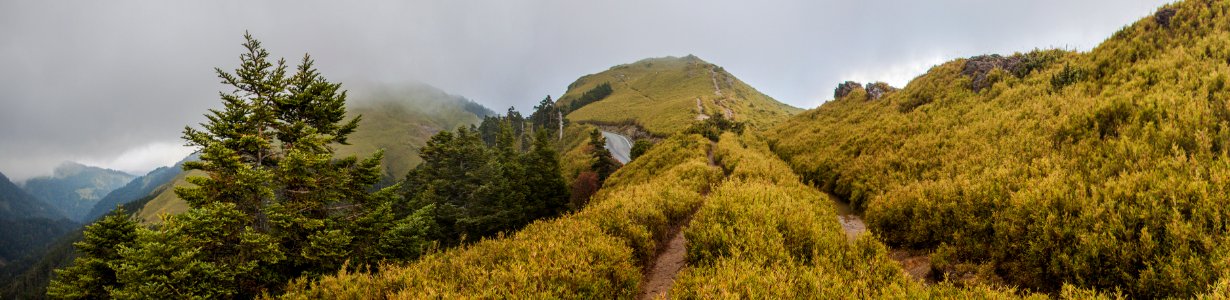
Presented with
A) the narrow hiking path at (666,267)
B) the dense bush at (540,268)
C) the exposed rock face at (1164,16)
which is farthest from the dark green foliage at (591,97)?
the dense bush at (540,268)

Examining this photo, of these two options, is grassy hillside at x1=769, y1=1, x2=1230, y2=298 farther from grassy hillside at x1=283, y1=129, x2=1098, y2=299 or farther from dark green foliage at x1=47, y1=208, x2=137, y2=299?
dark green foliage at x1=47, y1=208, x2=137, y2=299

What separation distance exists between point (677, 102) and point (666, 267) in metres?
77.5

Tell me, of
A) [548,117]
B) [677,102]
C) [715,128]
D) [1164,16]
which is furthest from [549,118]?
[1164,16]

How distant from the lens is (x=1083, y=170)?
9125mm

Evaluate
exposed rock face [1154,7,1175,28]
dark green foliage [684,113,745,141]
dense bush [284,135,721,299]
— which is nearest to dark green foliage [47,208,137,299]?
dense bush [284,135,721,299]

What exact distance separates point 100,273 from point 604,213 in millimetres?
20436

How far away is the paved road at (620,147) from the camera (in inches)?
2120

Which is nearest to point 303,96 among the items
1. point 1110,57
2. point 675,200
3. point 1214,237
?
point 675,200

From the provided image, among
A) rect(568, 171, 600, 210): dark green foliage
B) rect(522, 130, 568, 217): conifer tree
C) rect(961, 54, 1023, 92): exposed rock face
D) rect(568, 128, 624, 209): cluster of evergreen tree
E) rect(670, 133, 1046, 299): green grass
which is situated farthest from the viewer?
rect(568, 128, 624, 209): cluster of evergreen tree

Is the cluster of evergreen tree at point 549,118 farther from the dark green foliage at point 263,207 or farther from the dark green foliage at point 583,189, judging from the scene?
the dark green foliage at point 263,207

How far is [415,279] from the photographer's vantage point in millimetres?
7836

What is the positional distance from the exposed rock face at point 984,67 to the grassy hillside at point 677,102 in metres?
29.9

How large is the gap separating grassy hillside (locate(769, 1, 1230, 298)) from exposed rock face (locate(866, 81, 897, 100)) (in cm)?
1274

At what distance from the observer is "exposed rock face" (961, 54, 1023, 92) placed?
20.2 metres
